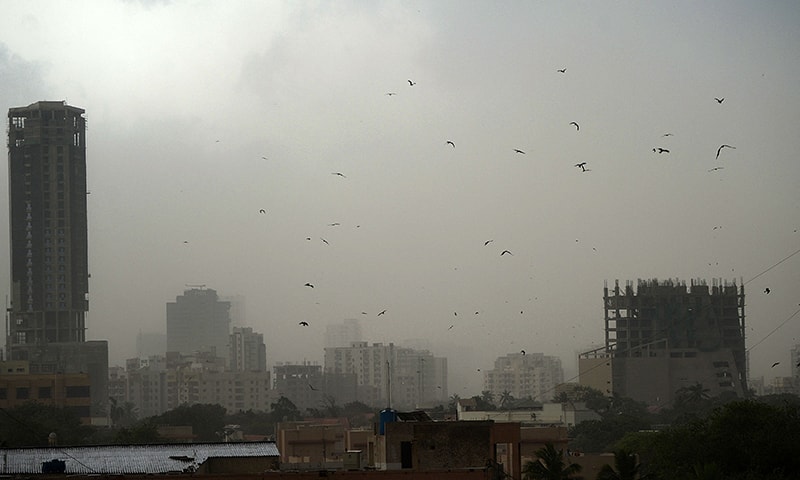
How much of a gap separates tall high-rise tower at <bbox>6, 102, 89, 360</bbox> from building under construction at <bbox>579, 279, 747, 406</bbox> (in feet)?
143

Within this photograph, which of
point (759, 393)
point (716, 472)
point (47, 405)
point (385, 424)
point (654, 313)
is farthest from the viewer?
point (759, 393)

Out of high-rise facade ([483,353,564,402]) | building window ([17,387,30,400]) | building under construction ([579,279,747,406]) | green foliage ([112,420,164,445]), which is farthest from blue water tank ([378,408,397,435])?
high-rise facade ([483,353,564,402])

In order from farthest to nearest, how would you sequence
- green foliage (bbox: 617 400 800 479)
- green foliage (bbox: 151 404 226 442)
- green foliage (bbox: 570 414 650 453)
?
1. green foliage (bbox: 151 404 226 442)
2. green foliage (bbox: 570 414 650 453)
3. green foliage (bbox: 617 400 800 479)

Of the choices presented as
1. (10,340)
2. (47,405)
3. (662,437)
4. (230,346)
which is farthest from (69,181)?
(662,437)

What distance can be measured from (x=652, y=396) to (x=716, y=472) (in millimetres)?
79784

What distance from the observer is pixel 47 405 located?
75.4 metres

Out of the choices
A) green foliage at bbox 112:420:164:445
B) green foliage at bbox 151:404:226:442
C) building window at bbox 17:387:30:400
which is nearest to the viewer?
green foliage at bbox 112:420:164:445

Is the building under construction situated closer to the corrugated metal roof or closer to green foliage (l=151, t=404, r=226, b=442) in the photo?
green foliage (l=151, t=404, r=226, b=442)

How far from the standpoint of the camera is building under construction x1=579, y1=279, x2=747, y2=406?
356ft

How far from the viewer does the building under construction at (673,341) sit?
109 m

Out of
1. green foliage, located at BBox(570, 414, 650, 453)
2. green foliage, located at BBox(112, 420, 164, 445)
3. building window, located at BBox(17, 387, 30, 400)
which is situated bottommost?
green foliage, located at BBox(570, 414, 650, 453)

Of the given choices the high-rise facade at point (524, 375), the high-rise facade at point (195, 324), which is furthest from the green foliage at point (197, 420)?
the high-rise facade at point (195, 324)

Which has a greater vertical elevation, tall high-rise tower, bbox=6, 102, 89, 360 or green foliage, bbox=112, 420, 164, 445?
tall high-rise tower, bbox=6, 102, 89, 360

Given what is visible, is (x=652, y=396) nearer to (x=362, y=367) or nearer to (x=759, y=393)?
(x=759, y=393)
